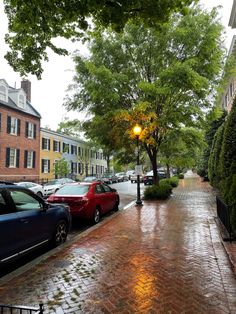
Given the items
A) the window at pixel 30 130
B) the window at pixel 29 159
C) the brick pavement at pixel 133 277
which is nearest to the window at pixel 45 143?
the window at pixel 30 130

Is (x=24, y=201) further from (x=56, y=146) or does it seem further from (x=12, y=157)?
(x=56, y=146)

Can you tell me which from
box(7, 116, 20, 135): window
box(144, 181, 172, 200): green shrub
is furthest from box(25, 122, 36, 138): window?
box(144, 181, 172, 200): green shrub

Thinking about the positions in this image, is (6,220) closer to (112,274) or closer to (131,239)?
(112,274)

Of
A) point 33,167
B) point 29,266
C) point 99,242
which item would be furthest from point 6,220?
point 33,167

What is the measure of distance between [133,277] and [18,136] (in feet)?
96.7

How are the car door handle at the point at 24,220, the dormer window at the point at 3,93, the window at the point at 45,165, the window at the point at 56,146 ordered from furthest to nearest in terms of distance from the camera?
the window at the point at 56,146 < the window at the point at 45,165 < the dormer window at the point at 3,93 < the car door handle at the point at 24,220

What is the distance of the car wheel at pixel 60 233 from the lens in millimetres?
7480

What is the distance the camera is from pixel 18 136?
32094 mm

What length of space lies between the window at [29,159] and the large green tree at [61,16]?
27173mm

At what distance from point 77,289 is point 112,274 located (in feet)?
2.79

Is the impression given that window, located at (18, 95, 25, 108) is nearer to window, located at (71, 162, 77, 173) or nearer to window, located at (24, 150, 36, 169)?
window, located at (24, 150, 36, 169)

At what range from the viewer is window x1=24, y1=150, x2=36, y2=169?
33375 millimetres

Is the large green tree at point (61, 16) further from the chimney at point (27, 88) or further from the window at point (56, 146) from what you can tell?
the window at point (56, 146)

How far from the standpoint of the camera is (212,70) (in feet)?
48.7
